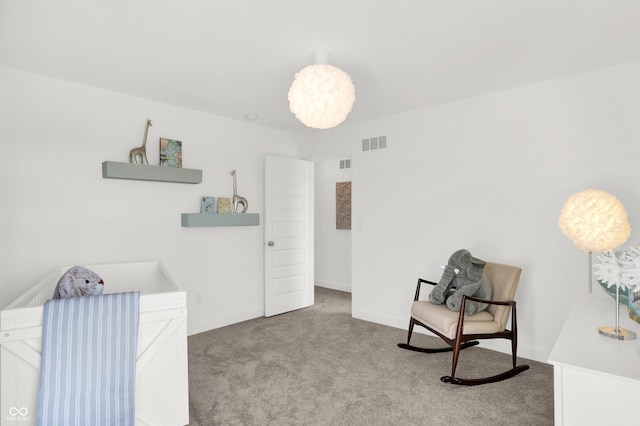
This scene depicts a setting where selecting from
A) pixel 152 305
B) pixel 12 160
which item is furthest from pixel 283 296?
pixel 12 160

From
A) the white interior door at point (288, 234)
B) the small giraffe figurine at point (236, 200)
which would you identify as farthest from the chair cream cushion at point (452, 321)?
the small giraffe figurine at point (236, 200)

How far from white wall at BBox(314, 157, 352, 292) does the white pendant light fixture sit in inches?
144

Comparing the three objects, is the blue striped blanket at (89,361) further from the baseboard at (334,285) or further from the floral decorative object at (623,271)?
the baseboard at (334,285)

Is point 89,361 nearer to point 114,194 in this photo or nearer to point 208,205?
point 114,194

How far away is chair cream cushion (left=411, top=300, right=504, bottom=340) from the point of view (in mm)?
2631

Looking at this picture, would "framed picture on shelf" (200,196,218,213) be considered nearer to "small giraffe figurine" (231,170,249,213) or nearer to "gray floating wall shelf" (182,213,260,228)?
"gray floating wall shelf" (182,213,260,228)

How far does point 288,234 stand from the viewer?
4.60 metres

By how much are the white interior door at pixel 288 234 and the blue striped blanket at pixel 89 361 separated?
2.59 metres

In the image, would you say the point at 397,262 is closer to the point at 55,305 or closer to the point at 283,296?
the point at 283,296

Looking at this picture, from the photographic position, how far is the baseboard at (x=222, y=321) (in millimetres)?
3736

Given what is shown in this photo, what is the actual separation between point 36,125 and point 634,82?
459 centimetres

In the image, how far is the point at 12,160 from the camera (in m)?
2.71

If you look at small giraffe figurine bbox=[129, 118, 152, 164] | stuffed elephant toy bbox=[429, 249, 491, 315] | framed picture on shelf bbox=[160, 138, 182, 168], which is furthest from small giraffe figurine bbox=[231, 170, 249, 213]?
stuffed elephant toy bbox=[429, 249, 491, 315]

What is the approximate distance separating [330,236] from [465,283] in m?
3.41
